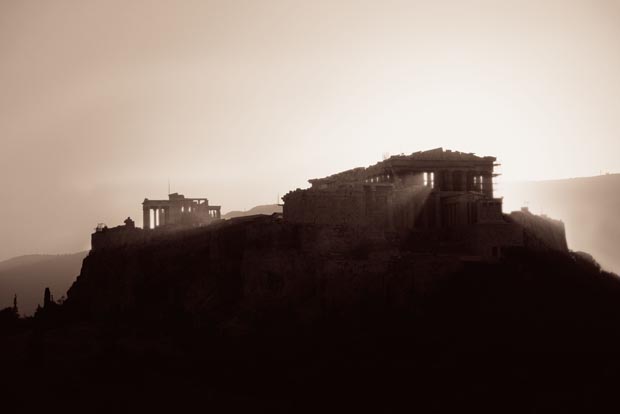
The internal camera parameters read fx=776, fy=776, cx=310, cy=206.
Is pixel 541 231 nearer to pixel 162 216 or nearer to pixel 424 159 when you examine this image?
pixel 424 159

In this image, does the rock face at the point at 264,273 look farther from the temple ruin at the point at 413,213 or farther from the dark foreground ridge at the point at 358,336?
the temple ruin at the point at 413,213

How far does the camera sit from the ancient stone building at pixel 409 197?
53.6m

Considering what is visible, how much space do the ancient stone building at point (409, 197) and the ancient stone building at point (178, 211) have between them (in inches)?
472

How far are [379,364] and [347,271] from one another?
6121 millimetres

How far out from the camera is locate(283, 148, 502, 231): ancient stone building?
53.6 m

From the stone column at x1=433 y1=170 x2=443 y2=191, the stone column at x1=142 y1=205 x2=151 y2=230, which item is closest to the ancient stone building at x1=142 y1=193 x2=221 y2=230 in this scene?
the stone column at x1=142 y1=205 x2=151 y2=230

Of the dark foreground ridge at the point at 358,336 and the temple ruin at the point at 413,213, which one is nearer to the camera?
the dark foreground ridge at the point at 358,336

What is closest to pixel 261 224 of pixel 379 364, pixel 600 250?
pixel 379 364

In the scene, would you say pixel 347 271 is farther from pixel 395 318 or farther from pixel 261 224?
pixel 261 224

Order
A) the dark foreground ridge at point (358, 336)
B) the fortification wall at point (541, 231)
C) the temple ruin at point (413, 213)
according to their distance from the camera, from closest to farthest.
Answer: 1. the dark foreground ridge at point (358, 336)
2. the temple ruin at point (413, 213)
3. the fortification wall at point (541, 231)

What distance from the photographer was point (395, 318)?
47.9 m

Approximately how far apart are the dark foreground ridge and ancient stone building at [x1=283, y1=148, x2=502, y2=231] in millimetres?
1842

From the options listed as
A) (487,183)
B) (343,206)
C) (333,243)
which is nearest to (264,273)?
(333,243)

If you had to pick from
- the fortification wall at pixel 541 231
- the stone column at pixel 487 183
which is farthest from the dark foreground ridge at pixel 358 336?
the stone column at pixel 487 183
